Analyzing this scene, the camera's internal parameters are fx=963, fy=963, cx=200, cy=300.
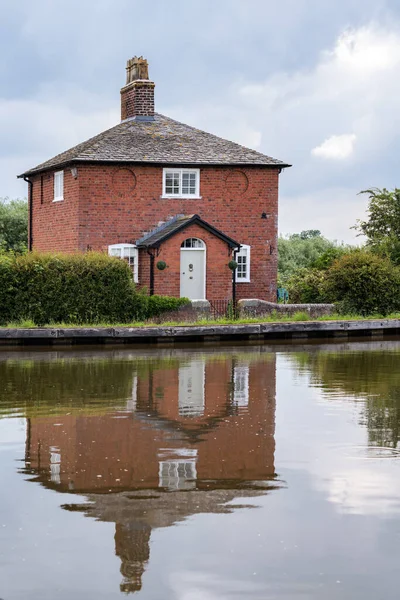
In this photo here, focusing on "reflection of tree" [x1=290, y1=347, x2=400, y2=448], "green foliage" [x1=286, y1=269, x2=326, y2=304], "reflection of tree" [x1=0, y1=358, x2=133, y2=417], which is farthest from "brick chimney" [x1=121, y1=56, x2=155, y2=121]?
"reflection of tree" [x1=0, y1=358, x2=133, y2=417]

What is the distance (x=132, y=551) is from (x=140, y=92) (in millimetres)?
31842

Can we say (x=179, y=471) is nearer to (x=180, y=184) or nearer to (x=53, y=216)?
(x=180, y=184)

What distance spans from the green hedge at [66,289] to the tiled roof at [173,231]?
5.04m

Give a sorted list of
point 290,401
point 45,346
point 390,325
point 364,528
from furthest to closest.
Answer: point 390,325
point 45,346
point 290,401
point 364,528

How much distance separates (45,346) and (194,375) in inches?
308

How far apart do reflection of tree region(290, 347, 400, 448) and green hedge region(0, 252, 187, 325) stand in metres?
7.15

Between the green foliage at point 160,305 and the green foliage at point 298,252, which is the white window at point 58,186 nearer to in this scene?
the green foliage at point 160,305

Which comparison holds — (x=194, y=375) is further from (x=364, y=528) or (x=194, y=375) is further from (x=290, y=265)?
(x=290, y=265)

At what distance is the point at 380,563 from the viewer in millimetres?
6172

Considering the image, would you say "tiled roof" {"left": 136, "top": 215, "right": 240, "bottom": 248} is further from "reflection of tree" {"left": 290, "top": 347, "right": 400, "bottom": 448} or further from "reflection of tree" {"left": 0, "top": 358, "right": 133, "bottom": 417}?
"reflection of tree" {"left": 0, "top": 358, "right": 133, "bottom": 417}

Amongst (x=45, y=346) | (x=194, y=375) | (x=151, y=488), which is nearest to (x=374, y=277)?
(x=45, y=346)

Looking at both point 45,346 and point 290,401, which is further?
point 45,346

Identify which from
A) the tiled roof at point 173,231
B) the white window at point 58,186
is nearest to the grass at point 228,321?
the tiled roof at point 173,231

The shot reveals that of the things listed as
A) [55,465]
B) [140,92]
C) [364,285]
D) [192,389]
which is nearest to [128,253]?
[140,92]
